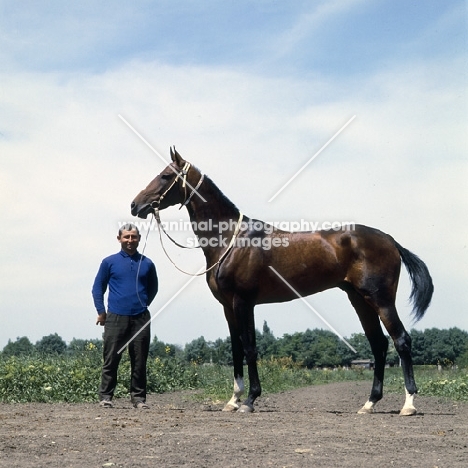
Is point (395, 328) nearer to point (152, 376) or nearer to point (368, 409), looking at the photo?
point (368, 409)

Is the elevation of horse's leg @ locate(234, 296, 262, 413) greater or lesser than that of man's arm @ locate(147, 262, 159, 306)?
lesser

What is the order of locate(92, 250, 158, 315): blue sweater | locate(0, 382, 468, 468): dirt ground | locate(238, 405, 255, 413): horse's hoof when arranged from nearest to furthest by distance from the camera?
locate(0, 382, 468, 468): dirt ground
locate(238, 405, 255, 413): horse's hoof
locate(92, 250, 158, 315): blue sweater

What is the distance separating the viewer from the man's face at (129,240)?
8445mm

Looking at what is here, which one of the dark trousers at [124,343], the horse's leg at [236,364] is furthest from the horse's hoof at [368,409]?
the dark trousers at [124,343]

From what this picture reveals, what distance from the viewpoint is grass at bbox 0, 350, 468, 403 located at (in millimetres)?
10125

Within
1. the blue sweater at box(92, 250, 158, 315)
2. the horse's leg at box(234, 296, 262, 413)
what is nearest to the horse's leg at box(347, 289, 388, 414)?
the horse's leg at box(234, 296, 262, 413)

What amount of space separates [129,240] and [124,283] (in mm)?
514

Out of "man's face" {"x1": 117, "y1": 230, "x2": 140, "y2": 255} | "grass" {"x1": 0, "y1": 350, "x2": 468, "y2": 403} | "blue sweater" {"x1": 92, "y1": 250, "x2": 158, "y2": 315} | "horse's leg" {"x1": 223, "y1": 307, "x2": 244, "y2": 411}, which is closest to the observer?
"horse's leg" {"x1": 223, "y1": 307, "x2": 244, "y2": 411}

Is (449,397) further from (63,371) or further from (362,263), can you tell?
(63,371)

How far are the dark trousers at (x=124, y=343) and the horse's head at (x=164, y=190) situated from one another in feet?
4.06

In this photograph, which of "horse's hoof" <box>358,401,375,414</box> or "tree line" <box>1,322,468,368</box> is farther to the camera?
"tree line" <box>1,322,468,368</box>

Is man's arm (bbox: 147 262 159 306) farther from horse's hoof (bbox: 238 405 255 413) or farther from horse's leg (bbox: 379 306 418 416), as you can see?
horse's leg (bbox: 379 306 418 416)

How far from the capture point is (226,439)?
18.2 feet

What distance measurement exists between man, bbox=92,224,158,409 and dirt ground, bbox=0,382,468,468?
1.42ft
